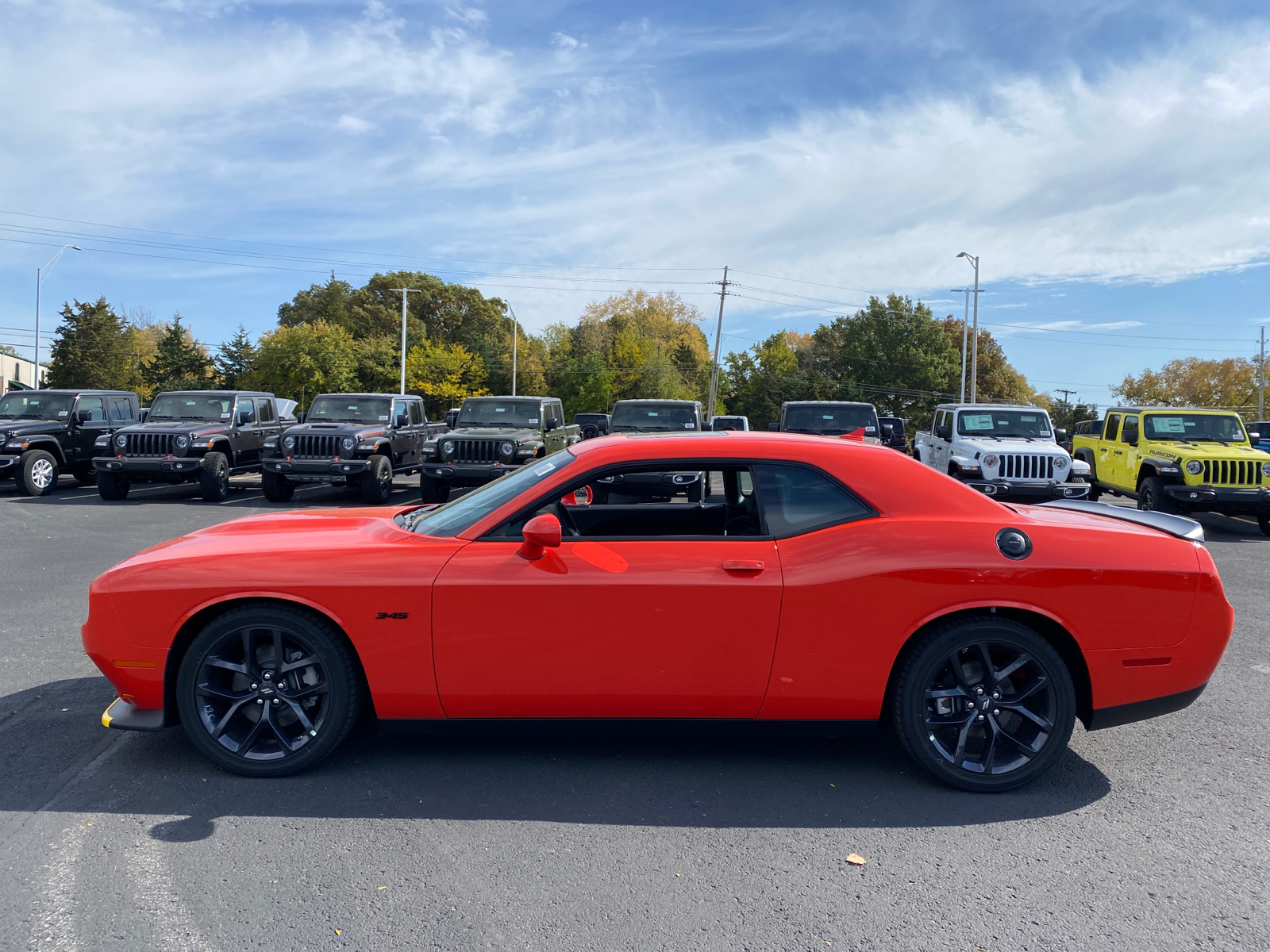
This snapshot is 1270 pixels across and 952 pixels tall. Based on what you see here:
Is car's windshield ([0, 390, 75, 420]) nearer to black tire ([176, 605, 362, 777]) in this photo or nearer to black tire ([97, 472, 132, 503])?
black tire ([97, 472, 132, 503])

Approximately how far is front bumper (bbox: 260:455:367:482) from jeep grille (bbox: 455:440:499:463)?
1.77m

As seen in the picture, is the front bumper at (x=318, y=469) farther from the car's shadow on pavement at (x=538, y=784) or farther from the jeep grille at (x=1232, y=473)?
the jeep grille at (x=1232, y=473)

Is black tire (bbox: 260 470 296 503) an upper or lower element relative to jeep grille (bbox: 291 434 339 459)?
lower

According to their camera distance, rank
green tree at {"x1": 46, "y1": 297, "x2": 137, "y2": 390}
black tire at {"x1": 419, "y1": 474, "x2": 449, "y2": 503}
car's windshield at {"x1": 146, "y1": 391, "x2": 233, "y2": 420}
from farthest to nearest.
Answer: green tree at {"x1": 46, "y1": 297, "x2": 137, "y2": 390} → car's windshield at {"x1": 146, "y1": 391, "x2": 233, "y2": 420} → black tire at {"x1": 419, "y1": 474, "x2": 449, "y2": 503}

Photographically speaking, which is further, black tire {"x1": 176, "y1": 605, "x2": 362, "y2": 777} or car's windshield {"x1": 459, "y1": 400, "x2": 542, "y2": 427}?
car's windshield {"x1": 459, "y1": 400, "x2": 542, "y2": 427}

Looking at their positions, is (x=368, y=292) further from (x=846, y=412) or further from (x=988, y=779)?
(x=988, y=779)

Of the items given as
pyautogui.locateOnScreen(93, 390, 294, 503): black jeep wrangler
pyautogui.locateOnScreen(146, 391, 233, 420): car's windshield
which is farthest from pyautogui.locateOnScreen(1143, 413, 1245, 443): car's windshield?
pyautogui.locateOnScreen(146, 391, 233, 420): car's windshield

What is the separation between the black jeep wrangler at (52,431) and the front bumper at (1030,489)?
48.6 ft

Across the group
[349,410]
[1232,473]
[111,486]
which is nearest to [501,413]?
[349,410]

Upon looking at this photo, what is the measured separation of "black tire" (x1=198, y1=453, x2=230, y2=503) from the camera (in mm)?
15008

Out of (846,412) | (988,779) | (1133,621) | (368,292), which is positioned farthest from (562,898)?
(368,292)

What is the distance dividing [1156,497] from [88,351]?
5680cm

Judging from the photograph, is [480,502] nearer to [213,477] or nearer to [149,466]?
[213,477]

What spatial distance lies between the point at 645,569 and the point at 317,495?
14.7 m
